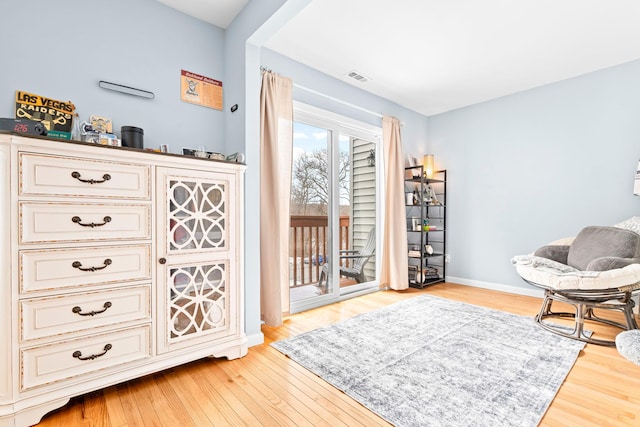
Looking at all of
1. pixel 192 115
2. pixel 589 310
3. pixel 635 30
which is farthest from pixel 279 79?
pixel 589 310

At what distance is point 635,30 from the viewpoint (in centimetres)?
242

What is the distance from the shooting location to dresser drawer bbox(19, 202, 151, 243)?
1.33 m

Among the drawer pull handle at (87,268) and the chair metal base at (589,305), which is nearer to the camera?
the drawer pull handle at (87,268)

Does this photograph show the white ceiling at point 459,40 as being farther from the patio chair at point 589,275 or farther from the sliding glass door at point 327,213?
the patio chair at point 589,275

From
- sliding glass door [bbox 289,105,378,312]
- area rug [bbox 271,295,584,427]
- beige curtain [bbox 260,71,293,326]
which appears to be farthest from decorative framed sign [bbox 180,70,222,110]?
area rug [bbox 271,295,584,427]

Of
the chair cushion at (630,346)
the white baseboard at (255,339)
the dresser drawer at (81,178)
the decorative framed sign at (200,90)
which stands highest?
the decorative framed sign at (200,90)

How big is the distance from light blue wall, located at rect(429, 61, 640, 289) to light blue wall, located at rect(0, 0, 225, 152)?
3.37 meters

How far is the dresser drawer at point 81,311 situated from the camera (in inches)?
52.7

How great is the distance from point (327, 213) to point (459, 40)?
6.66 ft

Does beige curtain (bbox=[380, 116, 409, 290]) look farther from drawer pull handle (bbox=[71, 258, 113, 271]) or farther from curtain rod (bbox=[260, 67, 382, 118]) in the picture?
drawer pull handle (bbox=[71, 258, 113, 271])

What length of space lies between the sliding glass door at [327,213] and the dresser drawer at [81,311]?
5.23ft

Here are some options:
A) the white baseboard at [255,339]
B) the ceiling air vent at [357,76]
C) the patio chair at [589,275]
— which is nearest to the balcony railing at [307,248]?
the white baseboard at [255,339]

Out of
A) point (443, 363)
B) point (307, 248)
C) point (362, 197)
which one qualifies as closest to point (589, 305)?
point (443, 363)

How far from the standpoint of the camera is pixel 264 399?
1.55 m
